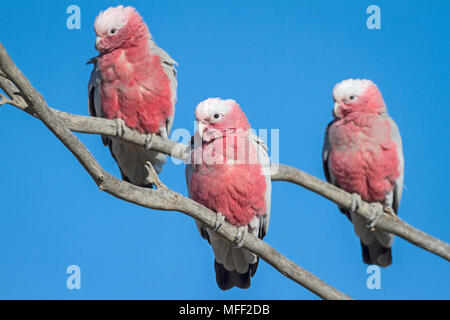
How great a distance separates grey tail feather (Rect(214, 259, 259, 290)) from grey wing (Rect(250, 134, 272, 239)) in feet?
2.19

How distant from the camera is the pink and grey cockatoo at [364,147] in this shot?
8.98 metres

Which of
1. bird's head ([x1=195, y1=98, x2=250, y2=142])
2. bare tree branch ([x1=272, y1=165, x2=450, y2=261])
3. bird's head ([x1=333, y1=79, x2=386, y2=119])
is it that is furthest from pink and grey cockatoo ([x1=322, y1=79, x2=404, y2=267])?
bird's head ([x1=195, y1=98, x2=250, y2=142])

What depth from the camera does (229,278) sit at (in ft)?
28.7

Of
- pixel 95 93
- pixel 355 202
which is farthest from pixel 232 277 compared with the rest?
pixel 95 93

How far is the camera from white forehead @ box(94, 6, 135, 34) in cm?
920

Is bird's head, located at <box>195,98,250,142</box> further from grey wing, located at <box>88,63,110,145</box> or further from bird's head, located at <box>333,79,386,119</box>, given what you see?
grey wing, located at <box>88,63,110,145</box>

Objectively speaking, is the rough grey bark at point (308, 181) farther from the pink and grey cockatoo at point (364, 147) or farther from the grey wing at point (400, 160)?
the grey wing at point (400, 160)

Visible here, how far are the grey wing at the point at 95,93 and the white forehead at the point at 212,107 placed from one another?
2.23 m

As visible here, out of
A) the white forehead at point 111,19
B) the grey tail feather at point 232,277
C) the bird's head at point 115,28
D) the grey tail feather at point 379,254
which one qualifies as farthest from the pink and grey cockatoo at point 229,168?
the grey tail feather at point 379,254

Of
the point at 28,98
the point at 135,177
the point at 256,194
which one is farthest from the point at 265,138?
the point at 28,98

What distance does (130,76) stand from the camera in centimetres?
927

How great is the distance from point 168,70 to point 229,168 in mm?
2723
